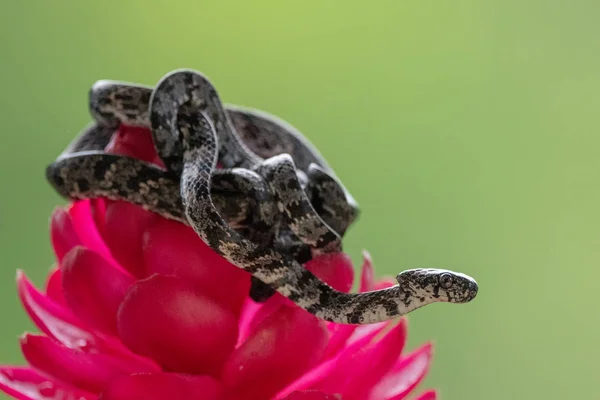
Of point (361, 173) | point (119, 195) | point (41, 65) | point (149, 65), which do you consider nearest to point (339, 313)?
point (119, 195)

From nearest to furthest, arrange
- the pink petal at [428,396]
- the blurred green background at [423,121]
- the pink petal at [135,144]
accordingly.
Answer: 1. the pink petal at [428,396]
2. the pink petal at [135,144]
3. the blurred green background at [423,121]

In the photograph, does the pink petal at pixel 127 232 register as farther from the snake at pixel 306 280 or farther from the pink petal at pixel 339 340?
the pink petal at pixel 339 340

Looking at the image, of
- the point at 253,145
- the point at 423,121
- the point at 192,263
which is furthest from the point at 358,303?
the point at 423,121

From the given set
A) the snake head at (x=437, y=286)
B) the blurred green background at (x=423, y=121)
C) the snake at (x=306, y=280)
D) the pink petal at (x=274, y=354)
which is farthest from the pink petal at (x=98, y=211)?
the blurred green background at (x=423, y=121)

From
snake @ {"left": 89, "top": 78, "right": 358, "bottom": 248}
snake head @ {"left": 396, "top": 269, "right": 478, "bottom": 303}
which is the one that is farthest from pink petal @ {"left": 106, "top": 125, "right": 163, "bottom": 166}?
snake head @ {"left": 396, "top": 269, "right": 478, "bottom": 303}

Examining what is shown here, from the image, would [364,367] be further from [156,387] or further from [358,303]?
[156,387]

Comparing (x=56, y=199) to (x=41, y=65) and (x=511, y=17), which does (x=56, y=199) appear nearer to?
(x=41, y=65)
